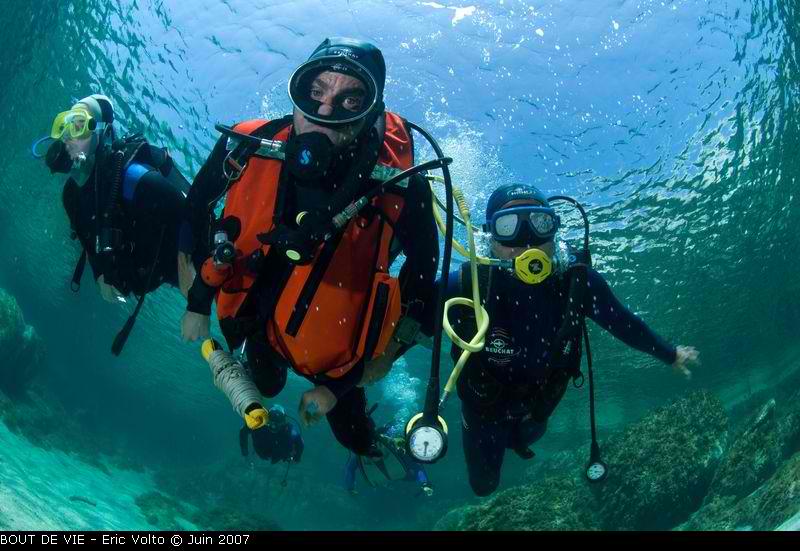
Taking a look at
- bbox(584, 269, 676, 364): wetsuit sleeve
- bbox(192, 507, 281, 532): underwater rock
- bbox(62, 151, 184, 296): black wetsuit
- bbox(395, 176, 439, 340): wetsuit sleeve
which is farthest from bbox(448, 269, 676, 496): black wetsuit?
bbox(192, 507, 281, 532): underwater rock

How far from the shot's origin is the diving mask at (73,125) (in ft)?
14.2

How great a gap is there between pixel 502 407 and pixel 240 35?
9.92 meters

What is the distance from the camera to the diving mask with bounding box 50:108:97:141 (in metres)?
4.34

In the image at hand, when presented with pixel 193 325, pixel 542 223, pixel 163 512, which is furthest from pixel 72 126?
pixel 163 512

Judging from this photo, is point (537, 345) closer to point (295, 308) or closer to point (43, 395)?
point (295, 308)

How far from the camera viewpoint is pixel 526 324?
5.05m

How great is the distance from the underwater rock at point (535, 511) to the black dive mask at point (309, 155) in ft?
28.0

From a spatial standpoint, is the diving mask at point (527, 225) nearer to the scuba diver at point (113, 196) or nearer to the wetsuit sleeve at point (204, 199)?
the wetsuit sleeve at point (204, 199)

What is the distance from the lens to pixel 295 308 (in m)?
3.00

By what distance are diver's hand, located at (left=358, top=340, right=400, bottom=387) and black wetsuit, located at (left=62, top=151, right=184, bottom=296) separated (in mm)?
2316

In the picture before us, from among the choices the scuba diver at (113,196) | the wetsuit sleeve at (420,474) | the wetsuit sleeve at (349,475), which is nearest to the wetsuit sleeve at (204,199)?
the scuba diver at (113,196)

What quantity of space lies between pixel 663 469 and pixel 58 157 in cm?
1281

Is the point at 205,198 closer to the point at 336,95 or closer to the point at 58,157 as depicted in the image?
the point at 336,95

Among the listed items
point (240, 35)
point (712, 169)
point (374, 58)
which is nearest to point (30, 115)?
point (240, 35)
